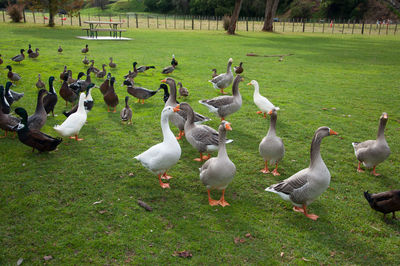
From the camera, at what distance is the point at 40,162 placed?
7047 millimetres

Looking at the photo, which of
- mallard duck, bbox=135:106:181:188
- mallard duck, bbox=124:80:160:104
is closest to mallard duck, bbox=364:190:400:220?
mallard duck, bbox=135:106:181:188

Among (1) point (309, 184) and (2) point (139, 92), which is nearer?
(1) point (309, 184)

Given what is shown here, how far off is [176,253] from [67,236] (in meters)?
1.82

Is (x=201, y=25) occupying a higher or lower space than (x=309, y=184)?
higher

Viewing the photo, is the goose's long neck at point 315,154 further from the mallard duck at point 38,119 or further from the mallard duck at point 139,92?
the mallard duck at point 139,92

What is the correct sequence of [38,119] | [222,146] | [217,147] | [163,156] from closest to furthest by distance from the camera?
[222,146] → [163,156] → [217,147] → [38,119]

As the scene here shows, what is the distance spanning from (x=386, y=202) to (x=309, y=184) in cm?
148

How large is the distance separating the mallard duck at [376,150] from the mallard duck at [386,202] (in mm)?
1557

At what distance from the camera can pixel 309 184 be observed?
533 centimetres

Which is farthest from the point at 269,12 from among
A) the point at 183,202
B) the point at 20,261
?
the point at 20,261

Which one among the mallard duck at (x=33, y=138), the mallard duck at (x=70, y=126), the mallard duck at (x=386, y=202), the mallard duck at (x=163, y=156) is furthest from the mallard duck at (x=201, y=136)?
the mallard duck at (x=386, y=202)

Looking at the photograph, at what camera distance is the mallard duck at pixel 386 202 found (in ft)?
17.4

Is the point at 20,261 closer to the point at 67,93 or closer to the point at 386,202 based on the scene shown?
the point at 386,202

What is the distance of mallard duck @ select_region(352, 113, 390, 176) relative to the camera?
6.84 m
